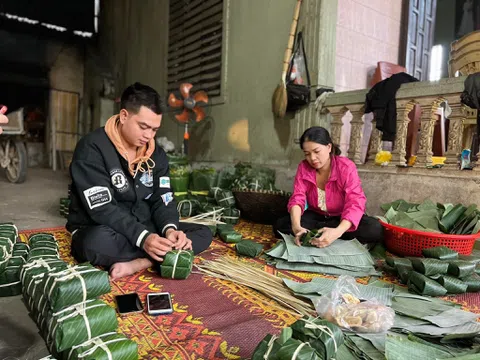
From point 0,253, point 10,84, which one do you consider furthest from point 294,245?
point 10,84

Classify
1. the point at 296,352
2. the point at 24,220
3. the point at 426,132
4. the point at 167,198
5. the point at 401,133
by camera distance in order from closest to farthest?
1. the point at 296,352
2. the point at 167,198
3. the point at 426,132
4. the point at 401,133
5. the point at 24,220

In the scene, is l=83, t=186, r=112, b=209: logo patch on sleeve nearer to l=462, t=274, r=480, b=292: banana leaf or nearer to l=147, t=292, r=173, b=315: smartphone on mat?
l=147, t=292, r=173, b=315: smartphone on mat

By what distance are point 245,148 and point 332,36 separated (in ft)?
5.98

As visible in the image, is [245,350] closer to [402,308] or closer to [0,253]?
[402,308]

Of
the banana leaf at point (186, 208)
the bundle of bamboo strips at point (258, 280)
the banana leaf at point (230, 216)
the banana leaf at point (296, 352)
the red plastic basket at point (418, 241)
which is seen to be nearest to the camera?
the banana leaf at point (296, 352)

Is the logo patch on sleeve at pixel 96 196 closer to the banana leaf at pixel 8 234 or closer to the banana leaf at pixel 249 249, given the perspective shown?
the banana leaf at pixel 8 234

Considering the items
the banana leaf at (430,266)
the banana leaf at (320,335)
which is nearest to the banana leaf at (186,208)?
the banana leaf at (430,266)

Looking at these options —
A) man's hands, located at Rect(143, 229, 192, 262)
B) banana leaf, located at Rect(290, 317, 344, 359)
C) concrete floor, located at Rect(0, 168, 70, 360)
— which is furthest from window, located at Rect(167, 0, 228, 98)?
banana leaf, located at Rect(290, 317, 344, 359)

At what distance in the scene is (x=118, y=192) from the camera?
2062mm

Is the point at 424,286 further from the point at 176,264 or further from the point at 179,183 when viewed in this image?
the point at 179,183

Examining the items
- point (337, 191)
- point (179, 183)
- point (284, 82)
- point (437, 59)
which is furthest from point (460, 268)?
point (437, 59)

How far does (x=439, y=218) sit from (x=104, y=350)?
2.27 metres

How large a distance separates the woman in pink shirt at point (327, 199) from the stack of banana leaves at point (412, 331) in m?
0.53

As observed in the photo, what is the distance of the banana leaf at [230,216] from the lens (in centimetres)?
338
